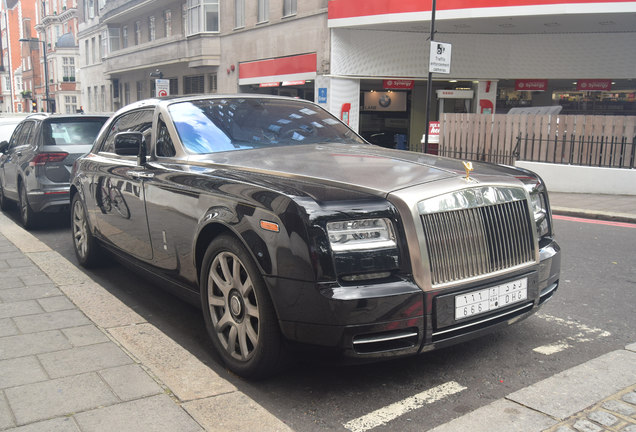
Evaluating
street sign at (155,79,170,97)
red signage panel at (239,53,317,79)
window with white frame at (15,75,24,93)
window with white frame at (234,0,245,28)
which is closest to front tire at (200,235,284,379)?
street sign at (155,79,170,97)

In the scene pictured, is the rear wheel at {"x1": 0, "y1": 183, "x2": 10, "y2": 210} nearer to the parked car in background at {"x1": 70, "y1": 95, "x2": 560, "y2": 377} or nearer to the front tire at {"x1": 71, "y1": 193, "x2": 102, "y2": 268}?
→ the front tire at {"x1": 71, "y1": 193, "x2": 102, "y2": 268}

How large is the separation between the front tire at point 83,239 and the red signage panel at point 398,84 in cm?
1871

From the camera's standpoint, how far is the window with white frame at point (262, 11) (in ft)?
86.8

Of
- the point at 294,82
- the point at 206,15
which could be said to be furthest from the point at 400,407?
the point at 206,15

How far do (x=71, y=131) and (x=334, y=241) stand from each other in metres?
6.98

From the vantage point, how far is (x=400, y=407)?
3.18 m

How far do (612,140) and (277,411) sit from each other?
11.7m

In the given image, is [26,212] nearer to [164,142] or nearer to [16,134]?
[16,134]

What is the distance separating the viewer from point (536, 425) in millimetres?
2867

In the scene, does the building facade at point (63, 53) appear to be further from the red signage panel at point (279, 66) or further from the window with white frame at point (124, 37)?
the red signage panel at point (279, 66)

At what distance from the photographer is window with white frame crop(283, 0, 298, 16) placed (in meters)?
24.6

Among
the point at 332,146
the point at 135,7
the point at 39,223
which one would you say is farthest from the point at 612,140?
the point at 135,7

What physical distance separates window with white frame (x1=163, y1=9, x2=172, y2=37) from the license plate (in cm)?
3378

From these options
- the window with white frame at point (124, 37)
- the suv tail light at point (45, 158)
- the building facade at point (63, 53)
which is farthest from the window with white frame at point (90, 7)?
the suv tail light at point (45, 158)
